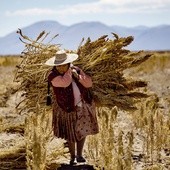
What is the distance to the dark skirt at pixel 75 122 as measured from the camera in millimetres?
6273

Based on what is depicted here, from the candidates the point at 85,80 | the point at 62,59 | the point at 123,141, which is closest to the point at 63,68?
the point at 62,59

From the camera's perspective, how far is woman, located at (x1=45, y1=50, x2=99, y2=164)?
612 centimetres

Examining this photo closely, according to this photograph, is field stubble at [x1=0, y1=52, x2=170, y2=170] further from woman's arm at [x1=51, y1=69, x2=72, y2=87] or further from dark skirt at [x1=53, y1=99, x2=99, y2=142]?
woman's arm at [x1=51, y1=69, x2=72, y2=87]

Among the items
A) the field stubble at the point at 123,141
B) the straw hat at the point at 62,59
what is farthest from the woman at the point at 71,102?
the field stubble at the point at 123,141

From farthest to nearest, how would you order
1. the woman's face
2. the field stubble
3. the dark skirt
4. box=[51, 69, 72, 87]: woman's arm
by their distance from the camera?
the dark skirt < the woman's face < box=[51, 69, 72, 87]: woman's arm < the field stubble

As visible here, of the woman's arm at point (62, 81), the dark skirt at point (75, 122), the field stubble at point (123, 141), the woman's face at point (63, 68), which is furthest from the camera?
the dark skirt at point (75, 122)

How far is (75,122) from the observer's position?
6.28 metres

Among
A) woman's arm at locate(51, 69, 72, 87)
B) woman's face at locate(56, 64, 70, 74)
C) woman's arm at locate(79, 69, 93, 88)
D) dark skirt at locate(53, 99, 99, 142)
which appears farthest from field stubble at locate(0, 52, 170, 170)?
woman's face at locate(56, 64, 70, 74)

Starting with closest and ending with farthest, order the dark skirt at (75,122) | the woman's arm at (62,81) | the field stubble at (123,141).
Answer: the field stubble at (123,141) < the woman's arm at (62,81) < the dark skirt at (75,122)

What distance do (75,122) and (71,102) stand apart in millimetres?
248

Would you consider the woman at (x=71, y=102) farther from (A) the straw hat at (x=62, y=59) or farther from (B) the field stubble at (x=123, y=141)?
(B) the field stubble at (x=123, y=141)

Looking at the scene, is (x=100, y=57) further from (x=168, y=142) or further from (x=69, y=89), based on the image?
(x=168, y=142)

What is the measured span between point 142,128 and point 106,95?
189 cm

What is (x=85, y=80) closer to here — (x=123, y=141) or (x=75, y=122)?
(x=75, y=122)
